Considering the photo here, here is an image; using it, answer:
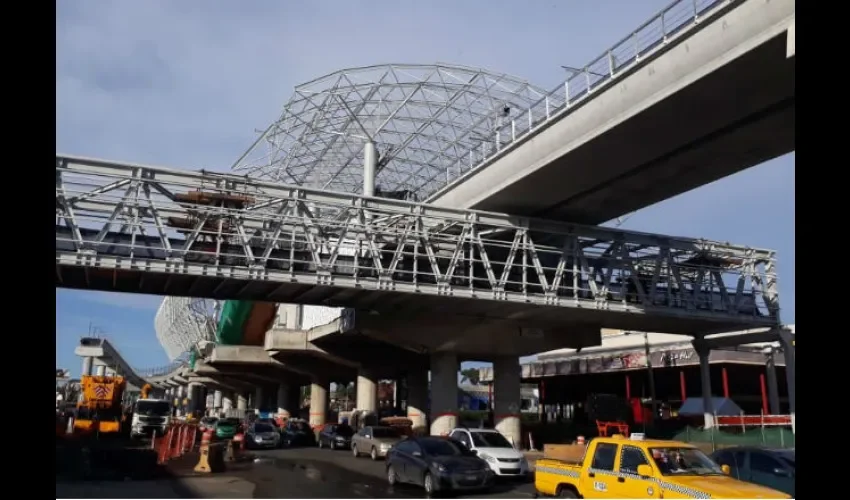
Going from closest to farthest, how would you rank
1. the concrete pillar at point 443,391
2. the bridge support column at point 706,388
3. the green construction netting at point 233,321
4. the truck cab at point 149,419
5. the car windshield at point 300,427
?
the bridge support column at point 706,388 < the concrete pillar at point 443,391 < the truck cab at point 149,419 < the car windshield at point 300,427 < the green construction netting at point 233,321

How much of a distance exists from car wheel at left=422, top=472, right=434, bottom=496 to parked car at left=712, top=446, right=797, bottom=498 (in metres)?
7.44

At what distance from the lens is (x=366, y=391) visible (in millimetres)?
56750

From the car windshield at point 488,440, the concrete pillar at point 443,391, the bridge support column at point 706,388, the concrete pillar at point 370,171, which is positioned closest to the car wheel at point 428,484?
the car windshield at point 488,440

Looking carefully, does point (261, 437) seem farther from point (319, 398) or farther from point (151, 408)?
point (319, 398)

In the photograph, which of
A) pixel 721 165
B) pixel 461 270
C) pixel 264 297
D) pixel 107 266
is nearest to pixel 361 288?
pixel 264 297

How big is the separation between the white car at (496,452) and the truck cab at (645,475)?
9200mm

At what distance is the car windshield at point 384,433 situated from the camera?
32.5m

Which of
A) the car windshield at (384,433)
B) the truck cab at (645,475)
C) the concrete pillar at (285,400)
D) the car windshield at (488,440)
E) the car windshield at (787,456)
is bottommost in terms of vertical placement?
the concrete pillar at (285,400)

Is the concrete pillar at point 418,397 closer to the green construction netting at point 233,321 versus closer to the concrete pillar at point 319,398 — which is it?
the concrete pillar at point 319,398

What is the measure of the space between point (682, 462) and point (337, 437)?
3110cm

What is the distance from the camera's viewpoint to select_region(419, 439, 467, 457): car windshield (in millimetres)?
19589

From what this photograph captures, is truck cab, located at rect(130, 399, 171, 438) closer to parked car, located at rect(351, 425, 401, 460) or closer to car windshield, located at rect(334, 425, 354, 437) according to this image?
car windshield, located at rect(334, 425, 354, 437)

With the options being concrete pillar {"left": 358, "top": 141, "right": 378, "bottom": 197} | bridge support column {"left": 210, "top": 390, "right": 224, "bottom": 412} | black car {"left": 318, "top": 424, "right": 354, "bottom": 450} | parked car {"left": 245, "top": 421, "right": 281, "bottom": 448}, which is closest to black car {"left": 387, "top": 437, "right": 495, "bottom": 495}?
black car {"left": 318, "top": 424, "right": 354, "bottom": 450}

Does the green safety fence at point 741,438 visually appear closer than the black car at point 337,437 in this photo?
Yes
